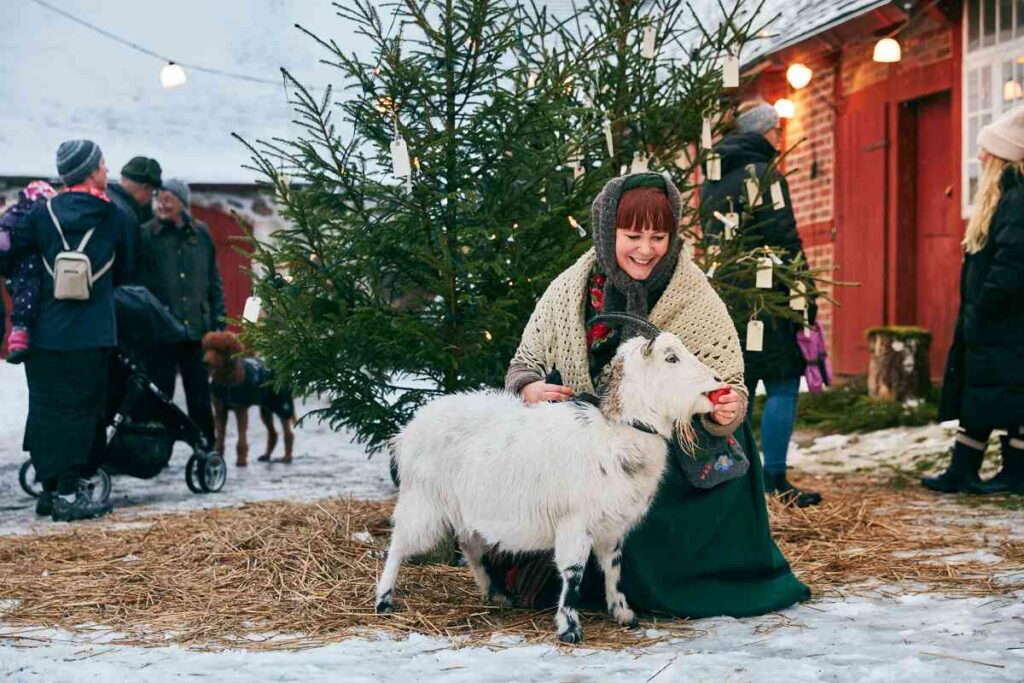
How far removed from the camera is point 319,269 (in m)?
5.82

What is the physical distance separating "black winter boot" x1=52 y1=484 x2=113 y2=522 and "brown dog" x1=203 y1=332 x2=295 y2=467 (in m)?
2.41

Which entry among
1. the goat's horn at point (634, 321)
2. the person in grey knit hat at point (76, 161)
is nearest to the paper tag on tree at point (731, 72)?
the goat's horn at point (634, 321)

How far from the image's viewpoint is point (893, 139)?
13086 millimetres

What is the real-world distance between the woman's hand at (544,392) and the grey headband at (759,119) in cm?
353

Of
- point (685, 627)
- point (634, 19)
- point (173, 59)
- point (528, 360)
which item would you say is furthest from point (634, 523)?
point (173, 59)

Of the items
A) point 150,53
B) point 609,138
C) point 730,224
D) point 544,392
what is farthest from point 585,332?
point 150,53

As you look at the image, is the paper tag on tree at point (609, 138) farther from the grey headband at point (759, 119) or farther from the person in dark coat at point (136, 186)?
the person in dark coat at point (136, 186)

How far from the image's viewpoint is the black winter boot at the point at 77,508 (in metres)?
7.43

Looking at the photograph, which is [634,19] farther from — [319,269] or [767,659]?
[767,659]

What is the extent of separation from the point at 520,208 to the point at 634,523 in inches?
72.8

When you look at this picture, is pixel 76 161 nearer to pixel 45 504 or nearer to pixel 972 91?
pixel 45 504

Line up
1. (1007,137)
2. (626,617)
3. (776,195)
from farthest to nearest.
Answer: (1007,137) < (776,195) < (626,617)

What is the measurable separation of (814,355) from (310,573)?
3650 millimetres

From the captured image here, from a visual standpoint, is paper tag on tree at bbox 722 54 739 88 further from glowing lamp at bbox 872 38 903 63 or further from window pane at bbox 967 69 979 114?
glowing lamp at bbox 872 38 903 63
